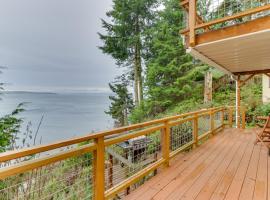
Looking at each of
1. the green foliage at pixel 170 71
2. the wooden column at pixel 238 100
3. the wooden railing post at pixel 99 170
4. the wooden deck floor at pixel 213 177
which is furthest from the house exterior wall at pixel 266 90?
the wooden railing post at pixel 99 170

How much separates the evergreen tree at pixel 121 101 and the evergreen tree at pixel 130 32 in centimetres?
133

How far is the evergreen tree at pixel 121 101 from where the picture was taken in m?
16.7

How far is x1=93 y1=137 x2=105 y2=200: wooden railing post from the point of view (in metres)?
2.09

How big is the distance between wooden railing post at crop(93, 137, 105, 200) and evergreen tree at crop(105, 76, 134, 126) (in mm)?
14420

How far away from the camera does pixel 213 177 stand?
3238mm

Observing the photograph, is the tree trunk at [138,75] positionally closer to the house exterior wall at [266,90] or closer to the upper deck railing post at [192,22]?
the house exterior wall at [266,90]

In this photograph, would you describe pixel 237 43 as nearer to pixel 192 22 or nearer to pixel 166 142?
pixel 192 22

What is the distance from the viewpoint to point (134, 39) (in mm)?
14516

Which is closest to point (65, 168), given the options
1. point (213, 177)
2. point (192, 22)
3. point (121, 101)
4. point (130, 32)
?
point (213, 177)

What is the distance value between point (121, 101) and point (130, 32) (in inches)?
219

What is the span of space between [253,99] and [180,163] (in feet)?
30.6

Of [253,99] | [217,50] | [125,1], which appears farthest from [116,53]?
[217,50]

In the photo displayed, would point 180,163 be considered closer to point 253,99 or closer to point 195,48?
point 195,48

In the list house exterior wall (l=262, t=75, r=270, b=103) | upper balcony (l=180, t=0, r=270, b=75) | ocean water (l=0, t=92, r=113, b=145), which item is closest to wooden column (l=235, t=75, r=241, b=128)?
upper balcony (l=180, t=0, r=270, b=75)
